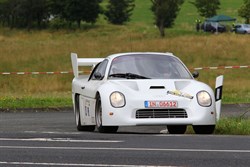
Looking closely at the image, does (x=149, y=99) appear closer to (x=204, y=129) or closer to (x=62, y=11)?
(x=204, y=129)

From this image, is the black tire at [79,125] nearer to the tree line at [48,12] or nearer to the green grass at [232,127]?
the green grass at [232,127]

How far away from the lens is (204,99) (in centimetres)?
1252

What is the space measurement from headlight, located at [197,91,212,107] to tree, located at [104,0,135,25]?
319 feet

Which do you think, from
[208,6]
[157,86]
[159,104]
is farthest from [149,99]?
[208,6]

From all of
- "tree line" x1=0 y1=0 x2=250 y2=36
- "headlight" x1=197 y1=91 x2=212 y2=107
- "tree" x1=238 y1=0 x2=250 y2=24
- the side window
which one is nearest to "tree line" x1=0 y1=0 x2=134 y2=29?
"tree line" x1=0 y1=0 x2=250 y2=36

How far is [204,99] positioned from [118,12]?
100 metres

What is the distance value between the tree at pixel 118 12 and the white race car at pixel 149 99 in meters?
96.0

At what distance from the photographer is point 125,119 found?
484 inches


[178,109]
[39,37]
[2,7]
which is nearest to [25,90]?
[178,109]

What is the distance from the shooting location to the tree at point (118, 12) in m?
110

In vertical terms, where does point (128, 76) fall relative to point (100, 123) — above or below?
above

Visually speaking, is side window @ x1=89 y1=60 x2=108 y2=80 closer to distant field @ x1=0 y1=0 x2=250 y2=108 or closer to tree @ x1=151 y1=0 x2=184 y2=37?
distant field @ x1=0 y1=0 x2=250 y2=108

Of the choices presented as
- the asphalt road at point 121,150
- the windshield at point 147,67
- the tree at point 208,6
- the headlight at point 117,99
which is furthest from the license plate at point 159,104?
the tree at point 208,6

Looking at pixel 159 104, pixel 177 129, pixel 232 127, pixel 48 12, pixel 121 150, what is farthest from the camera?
pixel 48 12
